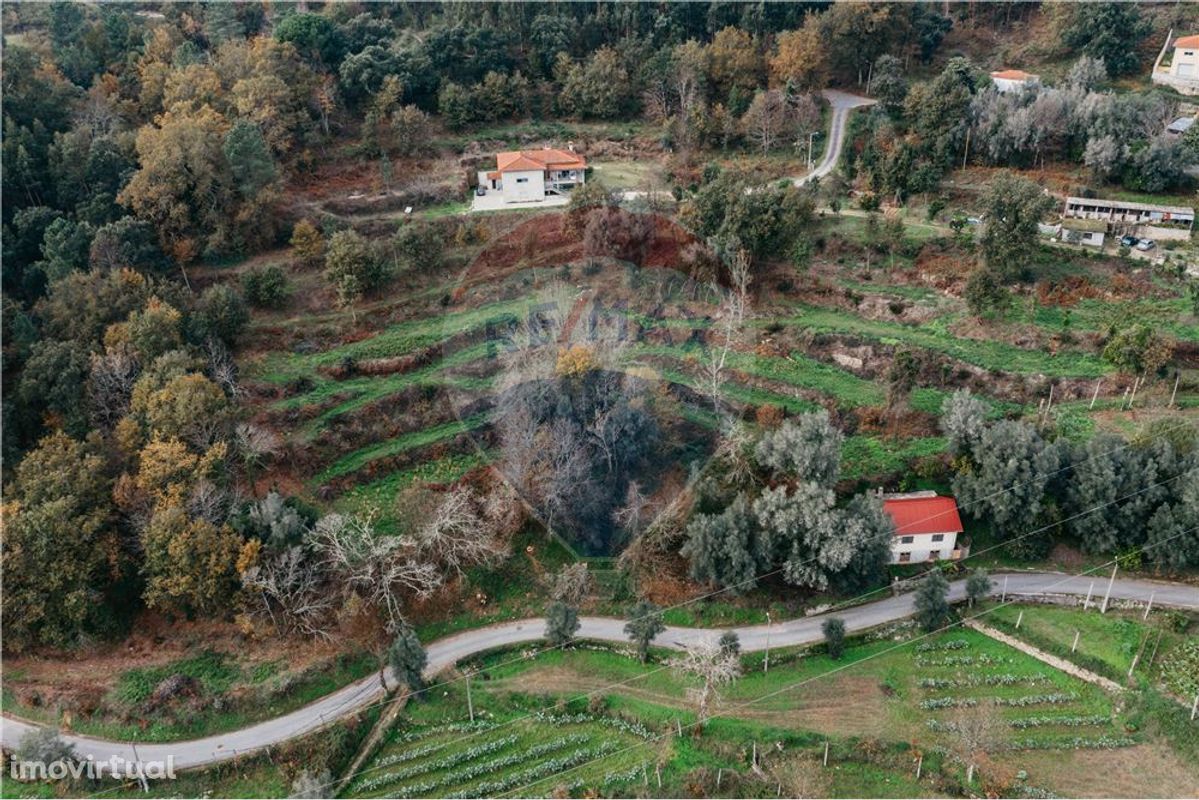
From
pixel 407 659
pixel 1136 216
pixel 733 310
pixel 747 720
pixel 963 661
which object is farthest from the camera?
pixel 1136 216

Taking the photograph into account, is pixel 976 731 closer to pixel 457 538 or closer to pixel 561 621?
pixel 561 621

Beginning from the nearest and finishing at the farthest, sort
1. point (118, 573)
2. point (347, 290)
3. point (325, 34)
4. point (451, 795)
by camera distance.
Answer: point (451, 795) < point (118, 573) < point (347, 290) < point (325, 34)

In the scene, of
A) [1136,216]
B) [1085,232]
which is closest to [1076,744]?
[1085,232]

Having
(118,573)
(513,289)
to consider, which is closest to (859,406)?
(513,289)

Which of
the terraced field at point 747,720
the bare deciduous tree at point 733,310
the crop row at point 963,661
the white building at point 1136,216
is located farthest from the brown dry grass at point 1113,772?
the white building at point 1136,216

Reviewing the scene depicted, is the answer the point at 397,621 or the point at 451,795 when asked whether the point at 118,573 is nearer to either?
the point at 397,621

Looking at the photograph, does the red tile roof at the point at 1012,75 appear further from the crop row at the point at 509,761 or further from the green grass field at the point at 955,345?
the crop row at the point at 509,761
